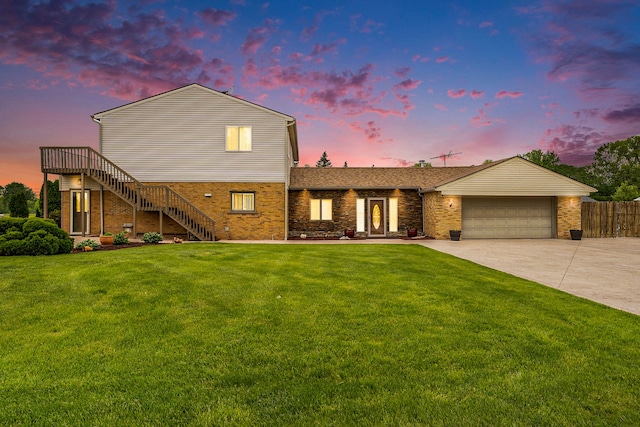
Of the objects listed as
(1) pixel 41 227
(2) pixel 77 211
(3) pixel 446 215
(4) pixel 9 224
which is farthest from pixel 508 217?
(2) pixel 77 211

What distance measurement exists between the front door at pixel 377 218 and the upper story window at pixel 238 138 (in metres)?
8.28

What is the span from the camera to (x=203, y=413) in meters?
2.28

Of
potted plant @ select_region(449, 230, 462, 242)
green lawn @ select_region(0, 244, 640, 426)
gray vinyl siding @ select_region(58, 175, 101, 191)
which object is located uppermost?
gray vinyl siding @ select_region(58, 175, 101, 191)

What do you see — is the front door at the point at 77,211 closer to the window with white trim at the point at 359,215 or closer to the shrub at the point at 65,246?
the shrub at the point at 65,246

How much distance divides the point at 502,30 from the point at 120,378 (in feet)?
76.1

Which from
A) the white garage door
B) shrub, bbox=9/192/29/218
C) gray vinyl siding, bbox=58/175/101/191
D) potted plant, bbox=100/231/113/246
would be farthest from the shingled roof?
shrub, bbox=9/192/29/218

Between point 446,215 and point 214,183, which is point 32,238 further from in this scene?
point 446,215

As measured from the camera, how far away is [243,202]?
1652cm

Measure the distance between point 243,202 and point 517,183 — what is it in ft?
51.9

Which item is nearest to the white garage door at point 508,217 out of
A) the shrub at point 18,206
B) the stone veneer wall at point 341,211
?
the stone veneer wall at point 341,211

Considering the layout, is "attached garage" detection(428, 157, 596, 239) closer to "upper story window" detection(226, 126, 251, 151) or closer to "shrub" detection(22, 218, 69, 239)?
"upper story window" detection(226, 126, 251, 151)

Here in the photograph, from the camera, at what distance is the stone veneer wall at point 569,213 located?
1767 cm

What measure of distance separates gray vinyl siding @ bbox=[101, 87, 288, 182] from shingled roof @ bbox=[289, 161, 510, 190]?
319 centimetres

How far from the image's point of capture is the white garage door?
18.0 meters
